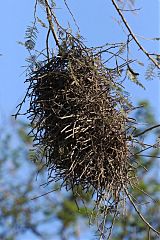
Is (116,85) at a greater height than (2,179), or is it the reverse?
(2,179)

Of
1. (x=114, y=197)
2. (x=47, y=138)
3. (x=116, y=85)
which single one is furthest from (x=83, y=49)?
(x=114, y=197)

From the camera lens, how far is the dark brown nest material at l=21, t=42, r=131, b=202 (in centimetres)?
162

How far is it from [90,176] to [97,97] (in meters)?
0.19

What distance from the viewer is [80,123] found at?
5.31ft

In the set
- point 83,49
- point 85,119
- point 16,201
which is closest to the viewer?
point 85,119

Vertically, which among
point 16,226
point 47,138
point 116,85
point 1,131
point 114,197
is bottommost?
point 114,197

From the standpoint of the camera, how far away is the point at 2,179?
7891 millimetres

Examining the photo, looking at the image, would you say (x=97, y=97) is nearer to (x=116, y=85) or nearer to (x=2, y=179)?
(x=116, y=85)

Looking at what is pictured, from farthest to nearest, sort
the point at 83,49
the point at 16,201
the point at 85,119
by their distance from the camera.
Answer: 1. the point at 16,201
2. the point at 83,49
3. the point at 85,119

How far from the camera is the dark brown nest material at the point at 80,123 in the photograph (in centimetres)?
162

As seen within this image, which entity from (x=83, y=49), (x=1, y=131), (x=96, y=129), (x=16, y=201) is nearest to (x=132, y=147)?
(x=96, y=129)

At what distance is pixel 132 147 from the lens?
1701mm

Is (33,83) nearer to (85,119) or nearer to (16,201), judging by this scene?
(85,119)

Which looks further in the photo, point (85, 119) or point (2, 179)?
point (2, 179)
